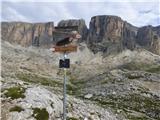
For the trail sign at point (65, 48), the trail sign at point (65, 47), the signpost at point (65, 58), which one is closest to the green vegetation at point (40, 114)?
the signpost at point (65, 58)

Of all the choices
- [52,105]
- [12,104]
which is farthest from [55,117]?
[12,104]

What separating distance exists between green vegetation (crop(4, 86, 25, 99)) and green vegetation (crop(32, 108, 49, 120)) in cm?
377

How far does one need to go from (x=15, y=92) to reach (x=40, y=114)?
5789 millimetres

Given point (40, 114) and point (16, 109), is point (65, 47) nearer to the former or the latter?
point (16, 109)

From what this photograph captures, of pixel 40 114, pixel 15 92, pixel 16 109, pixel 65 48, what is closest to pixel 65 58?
pixel 65 48

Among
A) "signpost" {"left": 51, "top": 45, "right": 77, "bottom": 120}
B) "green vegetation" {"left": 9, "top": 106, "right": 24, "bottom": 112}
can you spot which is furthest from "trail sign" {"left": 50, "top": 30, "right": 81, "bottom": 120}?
"green vegetation" {"left": 9, "top": 106, "right": 24, "bottom": 112}

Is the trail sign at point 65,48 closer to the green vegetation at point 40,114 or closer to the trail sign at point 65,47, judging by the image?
the trail sign at point 65,47

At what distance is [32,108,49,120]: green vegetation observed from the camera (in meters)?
42.3

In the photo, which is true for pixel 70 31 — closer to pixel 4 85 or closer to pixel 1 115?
pixel 1 115

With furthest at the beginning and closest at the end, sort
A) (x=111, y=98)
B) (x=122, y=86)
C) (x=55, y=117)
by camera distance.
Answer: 1. (x=122, y=86)
2. (x=111, y=98)
3. (x=55, y=117)

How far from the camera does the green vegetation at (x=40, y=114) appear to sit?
42.3 metres

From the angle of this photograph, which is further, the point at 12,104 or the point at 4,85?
the point at 4,85

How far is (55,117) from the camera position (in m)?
44.6

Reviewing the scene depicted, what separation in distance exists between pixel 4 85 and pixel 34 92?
5.22 metres
